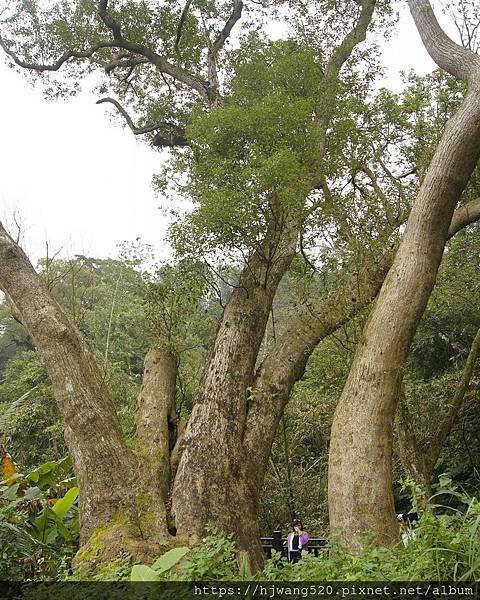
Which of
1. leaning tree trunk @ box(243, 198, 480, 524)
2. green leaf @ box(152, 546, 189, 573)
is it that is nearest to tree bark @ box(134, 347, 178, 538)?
leaning tree trunk @ box(243, 198, 480, 524)

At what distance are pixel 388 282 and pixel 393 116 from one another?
11.8ft

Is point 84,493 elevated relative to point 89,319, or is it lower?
lower

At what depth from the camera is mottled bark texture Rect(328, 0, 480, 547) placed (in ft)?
13.9

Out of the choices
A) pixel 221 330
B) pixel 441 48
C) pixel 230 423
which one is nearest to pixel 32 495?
pixel 230 423

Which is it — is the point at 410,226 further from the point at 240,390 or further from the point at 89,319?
the point at 89,319

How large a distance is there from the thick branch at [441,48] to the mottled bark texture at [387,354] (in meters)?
0.03

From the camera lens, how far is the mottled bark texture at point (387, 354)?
4242mm

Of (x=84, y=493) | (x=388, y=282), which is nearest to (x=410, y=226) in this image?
(x=388, y=282)

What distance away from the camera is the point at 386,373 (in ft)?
14.9

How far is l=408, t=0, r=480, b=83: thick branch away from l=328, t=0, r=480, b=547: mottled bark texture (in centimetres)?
3

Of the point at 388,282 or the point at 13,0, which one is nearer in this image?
the point at 388,282

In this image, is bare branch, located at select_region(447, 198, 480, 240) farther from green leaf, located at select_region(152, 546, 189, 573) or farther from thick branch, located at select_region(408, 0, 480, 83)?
green leaf, located at select_region(152, 546, 189, 573)

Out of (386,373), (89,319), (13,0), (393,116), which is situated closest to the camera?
(386,373)

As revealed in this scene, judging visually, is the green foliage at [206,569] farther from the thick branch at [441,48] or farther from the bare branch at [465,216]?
the thick branch at [441,48]
